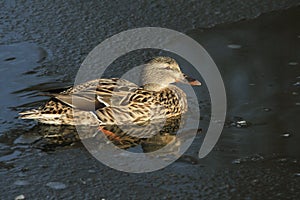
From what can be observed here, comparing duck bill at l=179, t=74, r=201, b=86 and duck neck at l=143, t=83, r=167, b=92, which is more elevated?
duck bill at l=179, t=74, r=201, b=86

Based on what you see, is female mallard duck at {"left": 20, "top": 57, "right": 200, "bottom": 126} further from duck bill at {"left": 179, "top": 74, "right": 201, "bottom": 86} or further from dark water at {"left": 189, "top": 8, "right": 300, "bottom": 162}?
dark water at {"left": 189, "top": 8, "right": 300, "bottom": 162}

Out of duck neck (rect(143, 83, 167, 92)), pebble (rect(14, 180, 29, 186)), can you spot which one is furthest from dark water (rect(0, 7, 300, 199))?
duck neck (rect(143, 83, 167, 92))

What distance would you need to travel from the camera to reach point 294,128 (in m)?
5.75

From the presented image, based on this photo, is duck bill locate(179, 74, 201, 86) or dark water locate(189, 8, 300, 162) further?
duck bill locate(179, 74, 201, 86)

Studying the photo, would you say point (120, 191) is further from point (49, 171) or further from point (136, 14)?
point (136, 14)

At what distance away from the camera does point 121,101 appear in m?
6.19

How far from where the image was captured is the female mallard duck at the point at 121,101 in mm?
6016

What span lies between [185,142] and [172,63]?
992mm

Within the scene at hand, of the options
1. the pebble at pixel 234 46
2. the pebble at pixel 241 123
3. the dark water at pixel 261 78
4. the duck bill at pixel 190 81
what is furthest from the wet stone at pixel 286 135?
the pebble at pixel 234 46

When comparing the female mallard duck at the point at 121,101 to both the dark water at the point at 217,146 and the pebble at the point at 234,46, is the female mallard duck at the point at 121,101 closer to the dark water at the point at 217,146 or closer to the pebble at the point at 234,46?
the dark water at the point at 217,146

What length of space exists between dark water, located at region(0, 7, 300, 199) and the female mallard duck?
23 centimetres

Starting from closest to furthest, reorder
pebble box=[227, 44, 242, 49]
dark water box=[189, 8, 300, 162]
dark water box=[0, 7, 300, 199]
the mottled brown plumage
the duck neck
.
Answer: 1. dark water box=[0, 7, 300, 199]
2. dark water box=[189, 8, 300, 162]
3. the mottled brown plumage
4. the duck neck
5. pebble box=[227, 44, 242, 49]

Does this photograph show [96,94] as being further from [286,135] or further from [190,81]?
[286,135]

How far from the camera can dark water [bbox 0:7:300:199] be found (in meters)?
4.92
